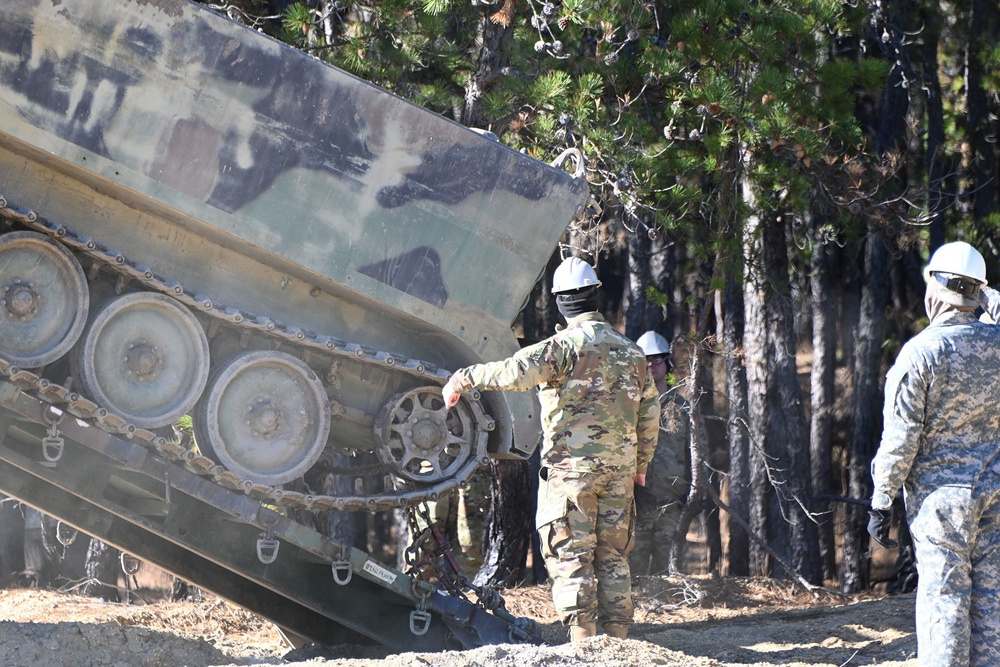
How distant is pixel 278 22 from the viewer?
10.5 m

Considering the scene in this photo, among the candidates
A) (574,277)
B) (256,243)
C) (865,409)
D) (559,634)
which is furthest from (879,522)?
(865,409)

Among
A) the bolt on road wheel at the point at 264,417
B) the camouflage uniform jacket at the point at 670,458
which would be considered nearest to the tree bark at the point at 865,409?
the camouflage uniform jacket at the point at 670,458

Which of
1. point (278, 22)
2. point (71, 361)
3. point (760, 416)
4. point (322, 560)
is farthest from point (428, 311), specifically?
point (760, 416)

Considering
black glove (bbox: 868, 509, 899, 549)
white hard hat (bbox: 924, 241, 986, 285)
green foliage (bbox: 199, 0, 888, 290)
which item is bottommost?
black glove (bbox: 868, 509, 899, 549)

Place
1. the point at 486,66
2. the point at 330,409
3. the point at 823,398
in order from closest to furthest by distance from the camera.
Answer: the point at 330,409
the point at 486,66
the point at 823,398

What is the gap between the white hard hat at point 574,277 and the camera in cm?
675

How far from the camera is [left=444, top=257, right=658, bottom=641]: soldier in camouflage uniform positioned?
6.63m

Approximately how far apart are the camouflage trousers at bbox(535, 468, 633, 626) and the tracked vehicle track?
3.67 ft

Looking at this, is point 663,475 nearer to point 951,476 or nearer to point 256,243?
point 256,243

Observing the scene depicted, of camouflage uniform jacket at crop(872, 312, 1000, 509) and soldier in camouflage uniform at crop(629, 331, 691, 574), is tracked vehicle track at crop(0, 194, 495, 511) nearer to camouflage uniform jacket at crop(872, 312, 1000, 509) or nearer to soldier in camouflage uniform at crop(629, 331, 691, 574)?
soldier in camouflage uniform at crop(629, 331, 691, 574)

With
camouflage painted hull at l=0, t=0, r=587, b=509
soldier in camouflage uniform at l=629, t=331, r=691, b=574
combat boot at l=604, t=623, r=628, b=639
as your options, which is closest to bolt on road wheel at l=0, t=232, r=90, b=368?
camouflage painted hull at l=0, t=0, r=587, b=509

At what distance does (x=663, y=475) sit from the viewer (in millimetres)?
11320

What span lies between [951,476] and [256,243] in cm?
397

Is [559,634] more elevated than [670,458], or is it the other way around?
[670,458]
